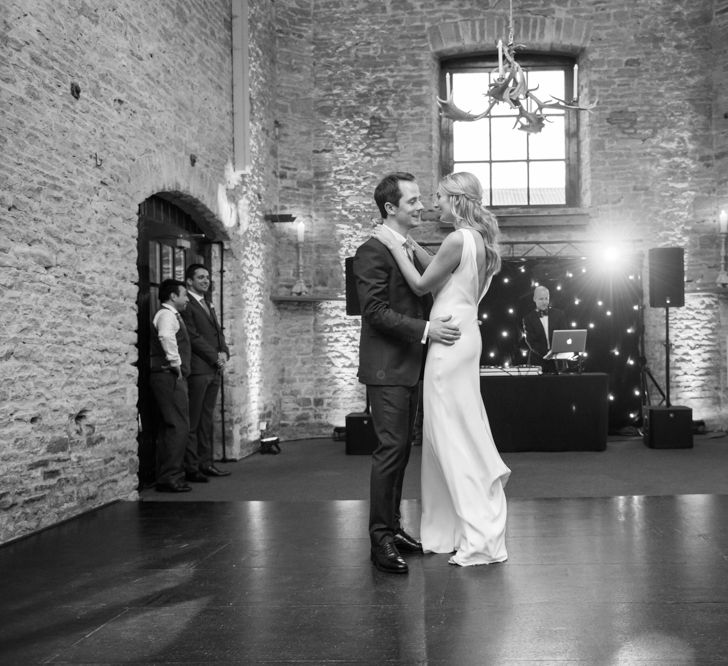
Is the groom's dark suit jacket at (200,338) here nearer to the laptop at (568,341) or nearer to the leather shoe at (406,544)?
the laptop at (568,341)

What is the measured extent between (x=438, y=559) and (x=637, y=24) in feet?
27.1

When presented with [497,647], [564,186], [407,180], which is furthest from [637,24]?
[497,647]

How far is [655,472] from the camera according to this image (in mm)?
6996

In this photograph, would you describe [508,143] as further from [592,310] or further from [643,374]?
[643,374]

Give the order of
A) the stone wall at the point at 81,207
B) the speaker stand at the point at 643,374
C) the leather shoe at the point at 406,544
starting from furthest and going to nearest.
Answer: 1. the speaker stand at the point at 643,374
2. the stone wall at the point at 81,207
3. the leather shoe at the point at 406,544

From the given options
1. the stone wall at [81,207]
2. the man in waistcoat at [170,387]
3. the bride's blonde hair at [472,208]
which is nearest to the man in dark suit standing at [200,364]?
the man in waistcoat at [170,387]

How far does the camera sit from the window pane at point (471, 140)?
33.8 ft

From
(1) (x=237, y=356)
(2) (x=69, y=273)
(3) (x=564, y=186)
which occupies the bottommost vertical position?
(1) (x=237, y=356)

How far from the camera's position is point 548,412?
27.4 feet

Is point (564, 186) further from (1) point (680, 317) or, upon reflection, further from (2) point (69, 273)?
(2) point (69, 273)

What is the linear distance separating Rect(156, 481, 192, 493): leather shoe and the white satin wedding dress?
309cm

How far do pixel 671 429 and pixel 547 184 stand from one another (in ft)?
11.3

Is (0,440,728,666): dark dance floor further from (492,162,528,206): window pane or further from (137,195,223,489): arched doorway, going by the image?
(492,162,528,206): window pane

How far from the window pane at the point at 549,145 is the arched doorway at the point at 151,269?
476cm
